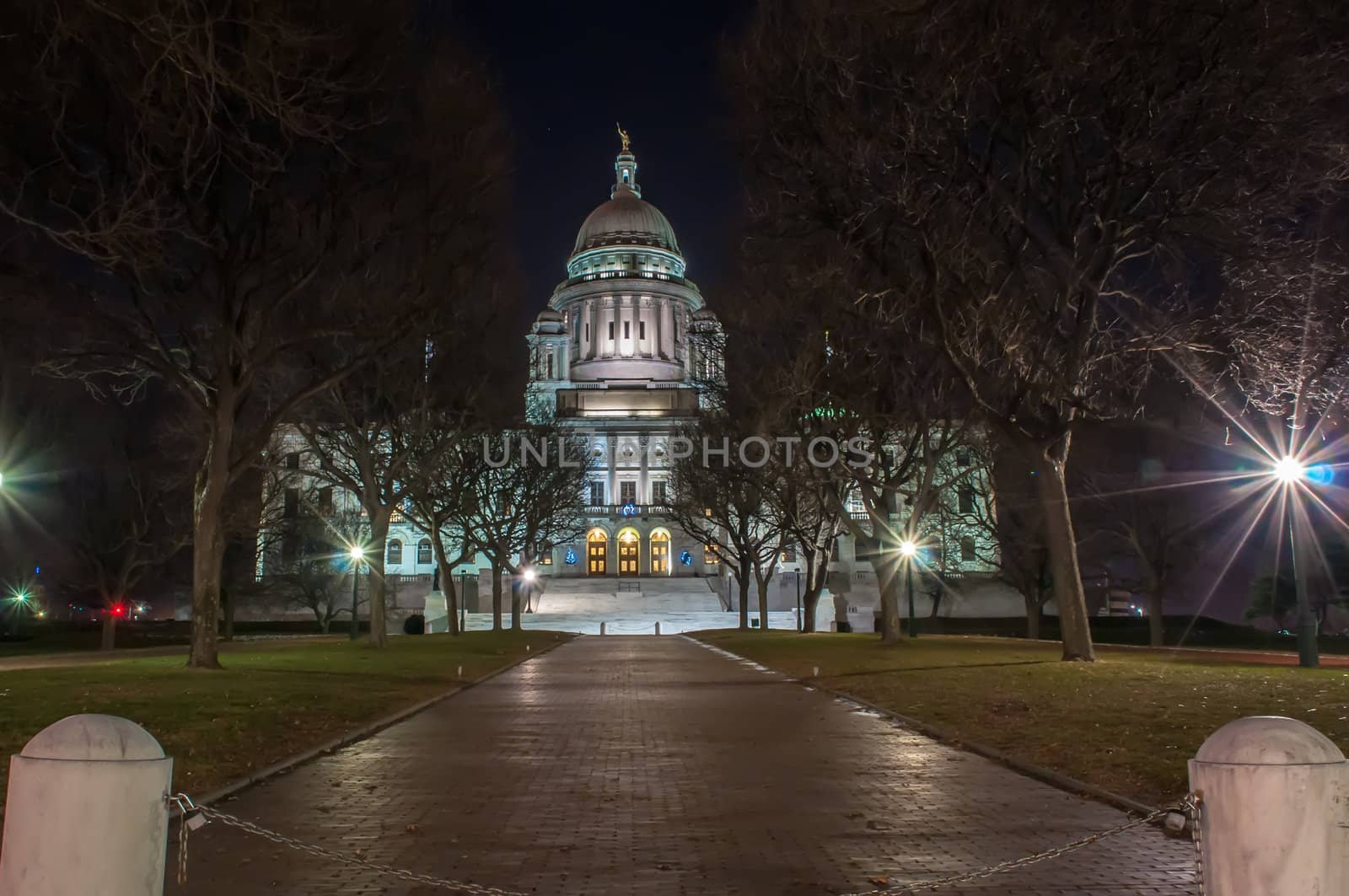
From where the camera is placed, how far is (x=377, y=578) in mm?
37500

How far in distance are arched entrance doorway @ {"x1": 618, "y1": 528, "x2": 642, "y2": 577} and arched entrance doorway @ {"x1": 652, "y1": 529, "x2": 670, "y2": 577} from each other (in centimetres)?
117

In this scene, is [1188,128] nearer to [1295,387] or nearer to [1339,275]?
[1339,275]

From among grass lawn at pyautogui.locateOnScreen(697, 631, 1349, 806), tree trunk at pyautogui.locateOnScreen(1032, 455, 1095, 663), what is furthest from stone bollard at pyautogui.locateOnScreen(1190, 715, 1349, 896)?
tree trunk at pyautogui.locateOnScreen(1032, 455, 1095, 663)

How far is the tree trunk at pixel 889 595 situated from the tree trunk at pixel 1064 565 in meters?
A: 10.9

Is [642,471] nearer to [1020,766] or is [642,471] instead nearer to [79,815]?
[1020,766]

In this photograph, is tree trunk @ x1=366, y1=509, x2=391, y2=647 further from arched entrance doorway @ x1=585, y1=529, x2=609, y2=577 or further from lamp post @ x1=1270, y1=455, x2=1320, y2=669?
arched entrance doorway @ x1=585, y1=529, x2=609, y2=577

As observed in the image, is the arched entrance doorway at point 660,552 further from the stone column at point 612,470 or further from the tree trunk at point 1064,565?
the tree trunk at point 1064,565

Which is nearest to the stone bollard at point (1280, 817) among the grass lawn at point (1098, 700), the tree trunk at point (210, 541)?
the grass lawn at point (1098, 700)

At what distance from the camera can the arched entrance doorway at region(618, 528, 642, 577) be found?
10206 centimetres

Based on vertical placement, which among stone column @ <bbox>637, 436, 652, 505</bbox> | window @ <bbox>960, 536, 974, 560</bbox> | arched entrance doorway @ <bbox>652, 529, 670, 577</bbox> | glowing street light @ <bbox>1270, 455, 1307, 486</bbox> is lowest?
glowing street light @ <bbox>1270, 455, 1307, 486</bbox>

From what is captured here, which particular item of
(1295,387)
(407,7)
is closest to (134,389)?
(407,7)

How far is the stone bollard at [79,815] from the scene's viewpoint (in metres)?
5.43

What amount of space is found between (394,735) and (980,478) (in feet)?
163

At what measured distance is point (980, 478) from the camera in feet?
200
